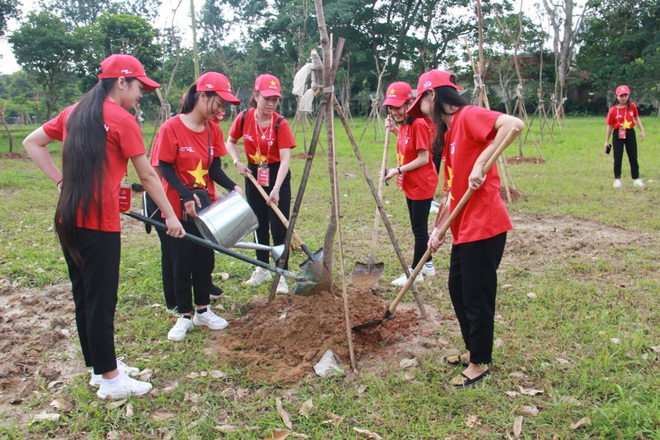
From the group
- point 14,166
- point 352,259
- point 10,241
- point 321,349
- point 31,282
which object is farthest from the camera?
point 14,166

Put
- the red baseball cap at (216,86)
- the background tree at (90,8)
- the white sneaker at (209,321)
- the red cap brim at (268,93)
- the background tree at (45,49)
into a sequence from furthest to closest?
1. the background tree at (90,8)
2. the background tree at (45,49)
3. the red cap brim at (268,93)
4. the white sneaker at (209,321)
5. the red baseball cap at (216,86)

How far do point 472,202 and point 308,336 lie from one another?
147cm

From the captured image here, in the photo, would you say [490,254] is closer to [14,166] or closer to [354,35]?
[14,166]

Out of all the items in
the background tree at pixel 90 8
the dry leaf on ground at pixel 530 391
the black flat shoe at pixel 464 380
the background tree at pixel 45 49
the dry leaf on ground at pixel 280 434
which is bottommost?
the dry leaf on ground at pixel 280 434

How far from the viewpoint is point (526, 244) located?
18.1 ft

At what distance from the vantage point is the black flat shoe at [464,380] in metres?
2.86

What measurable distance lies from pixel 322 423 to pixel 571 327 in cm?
198

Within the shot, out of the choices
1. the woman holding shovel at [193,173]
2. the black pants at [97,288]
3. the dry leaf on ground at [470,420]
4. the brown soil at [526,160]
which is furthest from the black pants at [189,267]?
the brown soil at [526,160]

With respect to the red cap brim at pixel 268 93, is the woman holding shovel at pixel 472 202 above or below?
below

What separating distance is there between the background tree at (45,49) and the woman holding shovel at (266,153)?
73.9 feet

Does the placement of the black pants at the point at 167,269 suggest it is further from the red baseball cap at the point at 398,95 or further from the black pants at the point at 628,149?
the black pants at the point at 628,149

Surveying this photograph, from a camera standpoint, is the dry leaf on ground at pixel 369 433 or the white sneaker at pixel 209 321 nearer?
the dry leaf on ground at pixel 369 433

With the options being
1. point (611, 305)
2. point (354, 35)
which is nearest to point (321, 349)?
point (611, 305)

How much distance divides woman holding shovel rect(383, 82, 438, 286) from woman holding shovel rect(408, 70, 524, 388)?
1.28 meters
